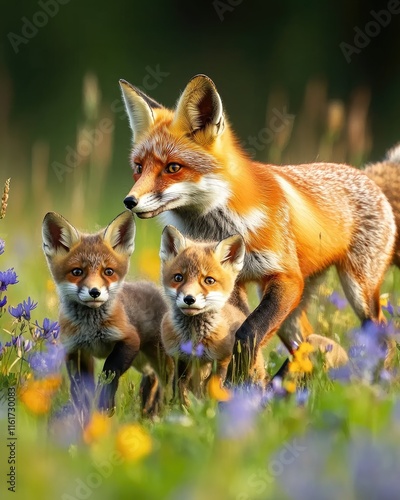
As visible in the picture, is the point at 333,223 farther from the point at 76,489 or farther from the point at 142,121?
the point at 76,489

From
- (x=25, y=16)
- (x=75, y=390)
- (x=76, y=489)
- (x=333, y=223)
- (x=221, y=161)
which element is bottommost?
(x=75, y=390)

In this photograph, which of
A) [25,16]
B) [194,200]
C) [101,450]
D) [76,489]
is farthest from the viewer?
A: [25,16]

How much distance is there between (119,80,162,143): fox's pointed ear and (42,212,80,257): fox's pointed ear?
61cm

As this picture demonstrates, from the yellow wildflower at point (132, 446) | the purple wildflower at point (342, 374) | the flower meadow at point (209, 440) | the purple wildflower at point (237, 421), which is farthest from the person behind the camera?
the purple wildflower at point (342, 374)

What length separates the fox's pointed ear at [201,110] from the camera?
374 centimetres

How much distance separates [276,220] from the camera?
4.05 metres

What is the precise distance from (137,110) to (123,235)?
66 cm

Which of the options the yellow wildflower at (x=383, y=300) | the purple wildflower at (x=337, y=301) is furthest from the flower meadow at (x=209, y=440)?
the yellow wildflower at (x=383, y=300)

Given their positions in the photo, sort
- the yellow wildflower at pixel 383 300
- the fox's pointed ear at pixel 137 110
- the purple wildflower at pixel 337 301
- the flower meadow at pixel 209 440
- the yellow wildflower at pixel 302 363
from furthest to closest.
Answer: the yellow wildflower at pixel 383 300
the purple wildflower at pixel 337 301
the fox's pointed ear at pixel 137 110
the yellow wildflower at pixel 302 363
the flower meadow at pixel 209 440

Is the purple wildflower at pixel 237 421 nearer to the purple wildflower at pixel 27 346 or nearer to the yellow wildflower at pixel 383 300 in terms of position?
the purple wildflower at pixel 27 346

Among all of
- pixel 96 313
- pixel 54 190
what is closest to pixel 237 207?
pixel 96 313

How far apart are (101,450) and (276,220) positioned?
1.91m

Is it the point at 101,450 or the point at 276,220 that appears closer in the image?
the point at 101,450

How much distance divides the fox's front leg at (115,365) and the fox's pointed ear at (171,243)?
1.14 ft
